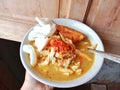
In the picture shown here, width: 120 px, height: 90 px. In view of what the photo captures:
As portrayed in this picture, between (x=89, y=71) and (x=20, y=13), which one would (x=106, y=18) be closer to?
(x=89, y=71)

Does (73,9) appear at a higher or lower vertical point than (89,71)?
higher

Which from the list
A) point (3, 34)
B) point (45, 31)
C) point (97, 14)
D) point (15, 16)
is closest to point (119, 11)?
point (97, 14)

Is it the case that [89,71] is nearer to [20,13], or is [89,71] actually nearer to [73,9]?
[73,9]

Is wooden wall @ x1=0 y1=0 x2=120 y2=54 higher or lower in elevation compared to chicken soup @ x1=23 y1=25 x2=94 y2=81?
higher

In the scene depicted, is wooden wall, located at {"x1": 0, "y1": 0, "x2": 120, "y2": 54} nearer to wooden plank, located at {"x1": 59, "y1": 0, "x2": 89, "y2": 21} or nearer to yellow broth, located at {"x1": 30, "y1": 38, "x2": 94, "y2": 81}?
wooden plank, located at {"x1": 59, "y1": 0, "x2": 89, "y2": 21}

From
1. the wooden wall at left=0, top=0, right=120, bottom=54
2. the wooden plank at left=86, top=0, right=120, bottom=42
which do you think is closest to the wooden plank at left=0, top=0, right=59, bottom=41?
the wooden wall at left=0, top=0, right=120, bottom=54

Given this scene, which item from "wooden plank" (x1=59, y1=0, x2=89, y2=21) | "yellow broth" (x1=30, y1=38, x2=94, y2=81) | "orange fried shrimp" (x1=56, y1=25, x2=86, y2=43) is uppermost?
"wooden plank" (x1=59, y1=0, x2=89, y2=21)

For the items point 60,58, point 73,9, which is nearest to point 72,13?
point 73,9
